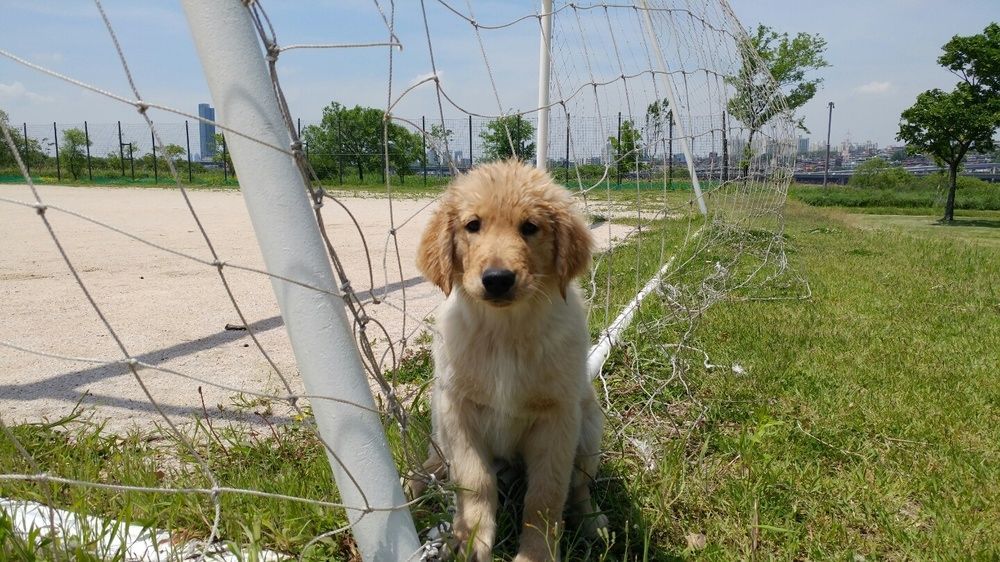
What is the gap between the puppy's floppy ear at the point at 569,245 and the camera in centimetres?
239

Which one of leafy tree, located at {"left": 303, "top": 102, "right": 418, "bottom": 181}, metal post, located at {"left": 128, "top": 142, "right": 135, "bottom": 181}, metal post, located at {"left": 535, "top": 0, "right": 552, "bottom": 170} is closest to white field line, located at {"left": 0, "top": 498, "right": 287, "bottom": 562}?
metal post, located at {"left": 535, "top": 0, "right": 552, "bottom": 170}

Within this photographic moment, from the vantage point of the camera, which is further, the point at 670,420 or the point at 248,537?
the point at 670,420

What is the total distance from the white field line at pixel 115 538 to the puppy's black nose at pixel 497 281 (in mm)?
1014

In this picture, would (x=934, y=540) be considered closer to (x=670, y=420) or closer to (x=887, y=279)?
(x=670, y=420)

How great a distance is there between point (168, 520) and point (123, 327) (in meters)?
2.95

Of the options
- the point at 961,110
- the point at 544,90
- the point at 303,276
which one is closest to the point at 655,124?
the point at 544,90

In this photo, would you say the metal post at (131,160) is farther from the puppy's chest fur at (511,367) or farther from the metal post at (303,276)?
the metal post at (303,276)

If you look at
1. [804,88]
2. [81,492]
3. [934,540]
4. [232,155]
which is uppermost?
[804,88]

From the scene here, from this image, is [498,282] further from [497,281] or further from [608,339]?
[608,339]

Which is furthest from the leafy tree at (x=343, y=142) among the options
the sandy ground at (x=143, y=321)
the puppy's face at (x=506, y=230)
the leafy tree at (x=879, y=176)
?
the puppy's face at (x=506, y=230)

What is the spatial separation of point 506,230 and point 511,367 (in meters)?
0.49

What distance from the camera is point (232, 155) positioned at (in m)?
1.70

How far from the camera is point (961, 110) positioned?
20453mm

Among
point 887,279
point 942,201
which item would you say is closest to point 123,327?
point 887,279
